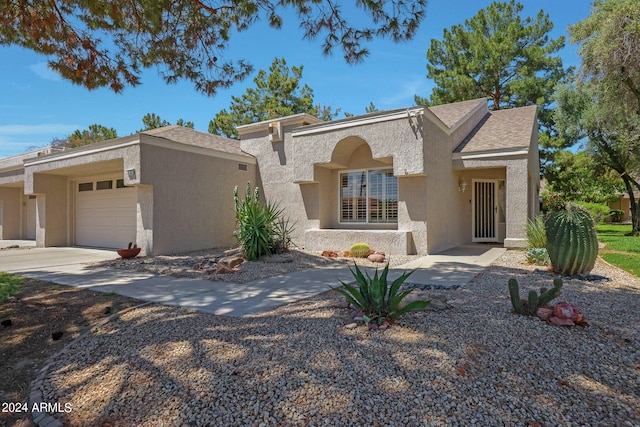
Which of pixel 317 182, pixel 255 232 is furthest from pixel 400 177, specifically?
pixel 255 232

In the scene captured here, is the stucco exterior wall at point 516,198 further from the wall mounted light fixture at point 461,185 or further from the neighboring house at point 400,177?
the wall mounted light fixture at point 461,185

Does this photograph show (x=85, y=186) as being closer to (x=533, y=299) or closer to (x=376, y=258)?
(x=376, y=258)

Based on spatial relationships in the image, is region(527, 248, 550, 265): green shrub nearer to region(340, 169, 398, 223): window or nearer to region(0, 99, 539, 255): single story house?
region(0, 99, 539, 255): single story house

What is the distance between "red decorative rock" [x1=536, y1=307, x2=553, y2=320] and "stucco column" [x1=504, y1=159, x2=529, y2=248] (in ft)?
29.8

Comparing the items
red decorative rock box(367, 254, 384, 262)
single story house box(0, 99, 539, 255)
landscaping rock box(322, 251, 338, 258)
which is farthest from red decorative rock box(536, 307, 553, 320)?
landscaping rock box(322, 251, 338, 258)

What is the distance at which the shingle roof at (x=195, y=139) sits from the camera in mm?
14758

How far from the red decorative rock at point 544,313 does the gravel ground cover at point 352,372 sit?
0.13 metres

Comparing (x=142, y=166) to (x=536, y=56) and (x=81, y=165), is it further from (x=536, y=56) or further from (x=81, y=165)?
(x=536, y=56)

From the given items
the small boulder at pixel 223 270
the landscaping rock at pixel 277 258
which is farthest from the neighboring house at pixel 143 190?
the small boulder at pixel 223 270

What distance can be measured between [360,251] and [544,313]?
24.7 ft

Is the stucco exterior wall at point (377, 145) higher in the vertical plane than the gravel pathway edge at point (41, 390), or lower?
higher

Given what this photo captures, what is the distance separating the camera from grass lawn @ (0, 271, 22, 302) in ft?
23.8

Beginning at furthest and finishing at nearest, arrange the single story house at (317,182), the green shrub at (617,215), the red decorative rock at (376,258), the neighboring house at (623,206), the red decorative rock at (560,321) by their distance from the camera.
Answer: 1. the neighboring house at (623,206)
2. the green shrub at (617,215)
3. the single story house at (317,182)
4. the red decorative rock at (376,258)
5. the red decorative rock at (560,321)

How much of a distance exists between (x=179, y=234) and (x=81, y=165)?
523cm
